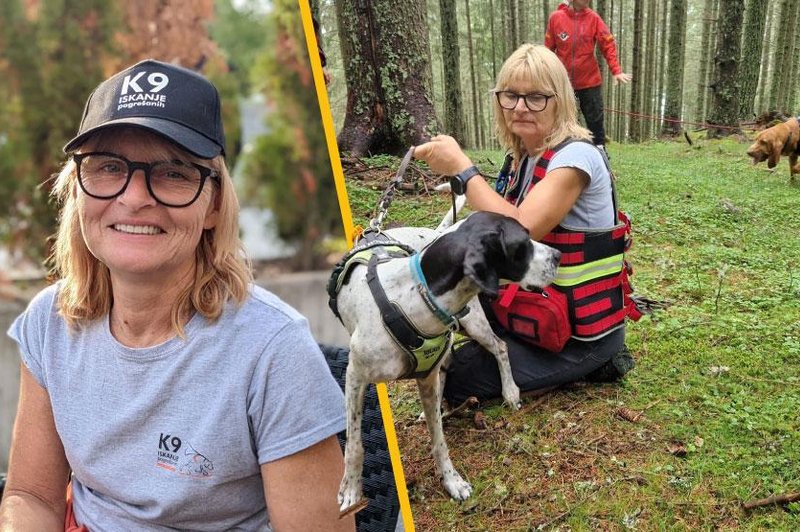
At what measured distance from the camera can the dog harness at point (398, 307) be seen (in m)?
1.45

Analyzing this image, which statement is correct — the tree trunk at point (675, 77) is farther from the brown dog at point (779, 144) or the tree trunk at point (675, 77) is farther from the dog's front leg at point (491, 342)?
the dog's front leg at point (491, 342)

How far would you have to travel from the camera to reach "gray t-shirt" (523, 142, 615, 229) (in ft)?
4.75

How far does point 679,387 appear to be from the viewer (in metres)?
1.47

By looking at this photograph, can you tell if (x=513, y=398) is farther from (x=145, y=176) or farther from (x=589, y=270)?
(x=145, y=176)

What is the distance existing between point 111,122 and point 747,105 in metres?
1.40

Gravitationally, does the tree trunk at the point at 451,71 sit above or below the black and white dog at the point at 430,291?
above

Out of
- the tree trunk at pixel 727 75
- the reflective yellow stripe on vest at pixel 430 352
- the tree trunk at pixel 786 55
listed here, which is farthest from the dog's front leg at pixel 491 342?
the tree trunk at pixel 786 55

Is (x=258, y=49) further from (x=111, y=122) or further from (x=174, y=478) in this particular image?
(x=174, y=478)

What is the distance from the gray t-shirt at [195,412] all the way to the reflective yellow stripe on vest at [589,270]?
686mm

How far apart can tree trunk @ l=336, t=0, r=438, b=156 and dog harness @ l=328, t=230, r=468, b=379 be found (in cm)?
23

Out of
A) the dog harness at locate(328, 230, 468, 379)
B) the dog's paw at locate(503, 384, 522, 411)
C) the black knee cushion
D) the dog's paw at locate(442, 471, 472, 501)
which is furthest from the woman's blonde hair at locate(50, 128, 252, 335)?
the dog's paw at locate(503, 384, 522, 411)

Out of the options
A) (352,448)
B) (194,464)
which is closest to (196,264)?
(194,464)

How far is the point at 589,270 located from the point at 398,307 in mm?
546

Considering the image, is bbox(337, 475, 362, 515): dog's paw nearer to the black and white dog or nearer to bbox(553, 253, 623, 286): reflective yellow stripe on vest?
the black and white dog
